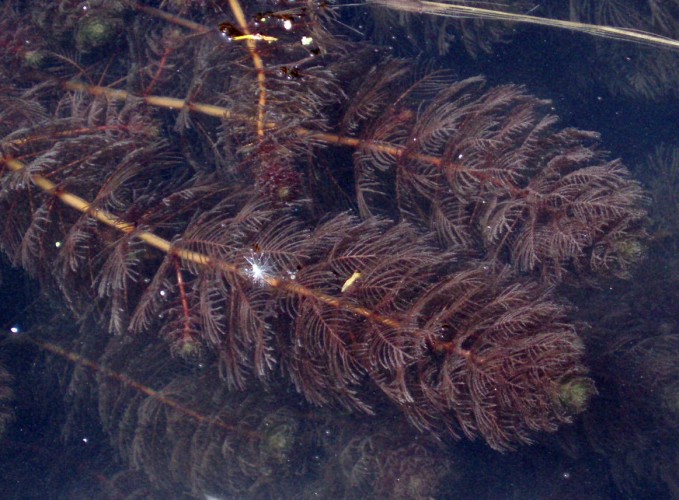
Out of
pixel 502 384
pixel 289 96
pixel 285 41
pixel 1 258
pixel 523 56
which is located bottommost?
pixel 1 258

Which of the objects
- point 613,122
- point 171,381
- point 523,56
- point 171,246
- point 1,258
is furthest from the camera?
point 613,122

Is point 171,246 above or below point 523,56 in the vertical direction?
below

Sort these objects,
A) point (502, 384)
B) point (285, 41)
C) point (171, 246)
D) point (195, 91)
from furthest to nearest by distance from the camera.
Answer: point (195, 91), point (285, 41), point (171, 246), point (502, 384)

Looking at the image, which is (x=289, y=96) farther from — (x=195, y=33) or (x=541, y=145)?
(x=541, y=145)

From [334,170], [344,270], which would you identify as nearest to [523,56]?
[334,170]

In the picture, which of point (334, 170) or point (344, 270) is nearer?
point (344, 270)

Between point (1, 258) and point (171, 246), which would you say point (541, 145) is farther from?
point (1, 258)

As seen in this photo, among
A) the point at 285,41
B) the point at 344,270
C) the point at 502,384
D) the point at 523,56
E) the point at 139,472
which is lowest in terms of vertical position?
the point at 139,472

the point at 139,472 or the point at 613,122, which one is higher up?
the point at 613,122

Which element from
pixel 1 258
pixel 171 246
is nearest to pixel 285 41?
pixel 171 246
